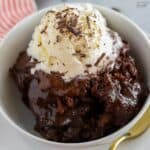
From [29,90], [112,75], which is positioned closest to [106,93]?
[112,75]

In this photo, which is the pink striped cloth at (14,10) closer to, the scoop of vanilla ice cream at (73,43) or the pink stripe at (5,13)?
the pink stripe at (5,13)

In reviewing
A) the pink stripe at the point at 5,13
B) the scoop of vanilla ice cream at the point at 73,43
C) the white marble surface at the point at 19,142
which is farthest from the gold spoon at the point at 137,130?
the pink stripe at the point at 5,13

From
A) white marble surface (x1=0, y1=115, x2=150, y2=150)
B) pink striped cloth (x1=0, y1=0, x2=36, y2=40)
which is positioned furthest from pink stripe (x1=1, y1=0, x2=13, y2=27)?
white marble surface (x1=0, y1=115, x2=150, y2=150)

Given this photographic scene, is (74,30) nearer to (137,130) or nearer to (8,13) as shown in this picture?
(137,130)

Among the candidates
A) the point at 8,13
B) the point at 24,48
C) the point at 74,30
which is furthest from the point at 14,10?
the point at 74,30

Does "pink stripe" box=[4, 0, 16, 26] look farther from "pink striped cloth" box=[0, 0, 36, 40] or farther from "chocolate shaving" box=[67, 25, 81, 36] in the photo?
"chocolate shaving" box=[67, 25, 81, 36]

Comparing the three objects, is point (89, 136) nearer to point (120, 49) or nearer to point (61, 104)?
point (61, 104)
